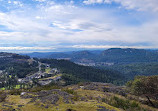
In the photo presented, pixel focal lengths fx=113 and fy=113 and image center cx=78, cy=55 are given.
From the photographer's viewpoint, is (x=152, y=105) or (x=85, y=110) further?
(x=152, y=105)

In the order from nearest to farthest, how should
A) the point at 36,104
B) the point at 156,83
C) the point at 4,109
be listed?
the point at 4,109 → the point at 36,104 → the point at 156,83

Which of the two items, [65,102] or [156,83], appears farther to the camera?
[156,83]

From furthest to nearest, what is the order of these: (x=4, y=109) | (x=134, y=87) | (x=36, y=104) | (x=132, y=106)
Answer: (x=134, y=87)
(x=132, y=106)
(x=36, y=104)
(x=4, y=109)

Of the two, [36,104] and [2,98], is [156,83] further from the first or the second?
[2,98]

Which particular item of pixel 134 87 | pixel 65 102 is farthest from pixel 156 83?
pixel 65 102

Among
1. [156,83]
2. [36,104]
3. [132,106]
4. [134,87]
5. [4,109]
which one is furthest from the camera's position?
[134,87]

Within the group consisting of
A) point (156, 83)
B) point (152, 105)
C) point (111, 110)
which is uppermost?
point (156, 83)

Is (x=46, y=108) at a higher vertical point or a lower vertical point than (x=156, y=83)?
lower

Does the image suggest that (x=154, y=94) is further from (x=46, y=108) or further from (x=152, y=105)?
(x=46, y=108)

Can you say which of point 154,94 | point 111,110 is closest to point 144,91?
point 154,94
